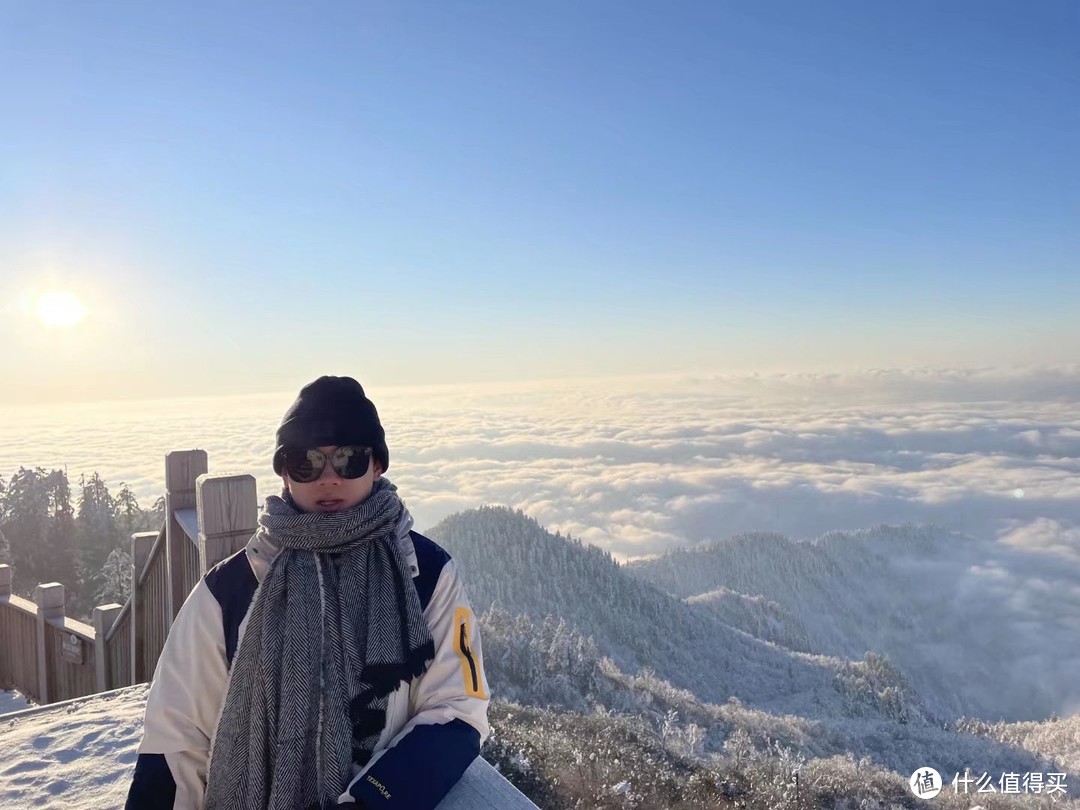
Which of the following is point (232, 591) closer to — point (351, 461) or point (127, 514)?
point (351, 461)

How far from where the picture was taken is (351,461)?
79.7 inches

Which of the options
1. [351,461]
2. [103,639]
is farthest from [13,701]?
[351,461]

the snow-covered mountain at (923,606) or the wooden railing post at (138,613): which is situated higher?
the wooden railing post at (138,613)

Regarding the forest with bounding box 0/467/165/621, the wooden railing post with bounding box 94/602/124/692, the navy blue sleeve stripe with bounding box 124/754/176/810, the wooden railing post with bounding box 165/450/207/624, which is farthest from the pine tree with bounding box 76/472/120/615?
the navy blue sleeve stripe with bounding box 124/754/176/810

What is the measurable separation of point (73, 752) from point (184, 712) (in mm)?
1956

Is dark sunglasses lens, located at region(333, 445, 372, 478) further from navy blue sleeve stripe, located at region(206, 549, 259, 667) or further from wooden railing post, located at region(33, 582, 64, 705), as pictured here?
wooden railing post, located at region(33, 582, 64, 705)

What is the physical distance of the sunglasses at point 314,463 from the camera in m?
2.00

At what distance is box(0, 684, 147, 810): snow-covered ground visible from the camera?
283 cm

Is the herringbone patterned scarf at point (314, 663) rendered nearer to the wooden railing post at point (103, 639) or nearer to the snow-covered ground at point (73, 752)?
the snow-covered ground at point (73, 752)

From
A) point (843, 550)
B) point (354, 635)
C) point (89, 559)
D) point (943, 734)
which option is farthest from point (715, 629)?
point (843, 550)

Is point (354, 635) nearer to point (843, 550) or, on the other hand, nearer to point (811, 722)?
point (811, 722)

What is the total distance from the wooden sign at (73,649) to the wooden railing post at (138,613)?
6.08ft

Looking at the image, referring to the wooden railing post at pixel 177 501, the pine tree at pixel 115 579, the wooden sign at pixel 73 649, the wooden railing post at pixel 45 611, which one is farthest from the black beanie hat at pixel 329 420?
the pine tree at pixel 115 579

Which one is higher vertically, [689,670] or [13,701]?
[13,701]
